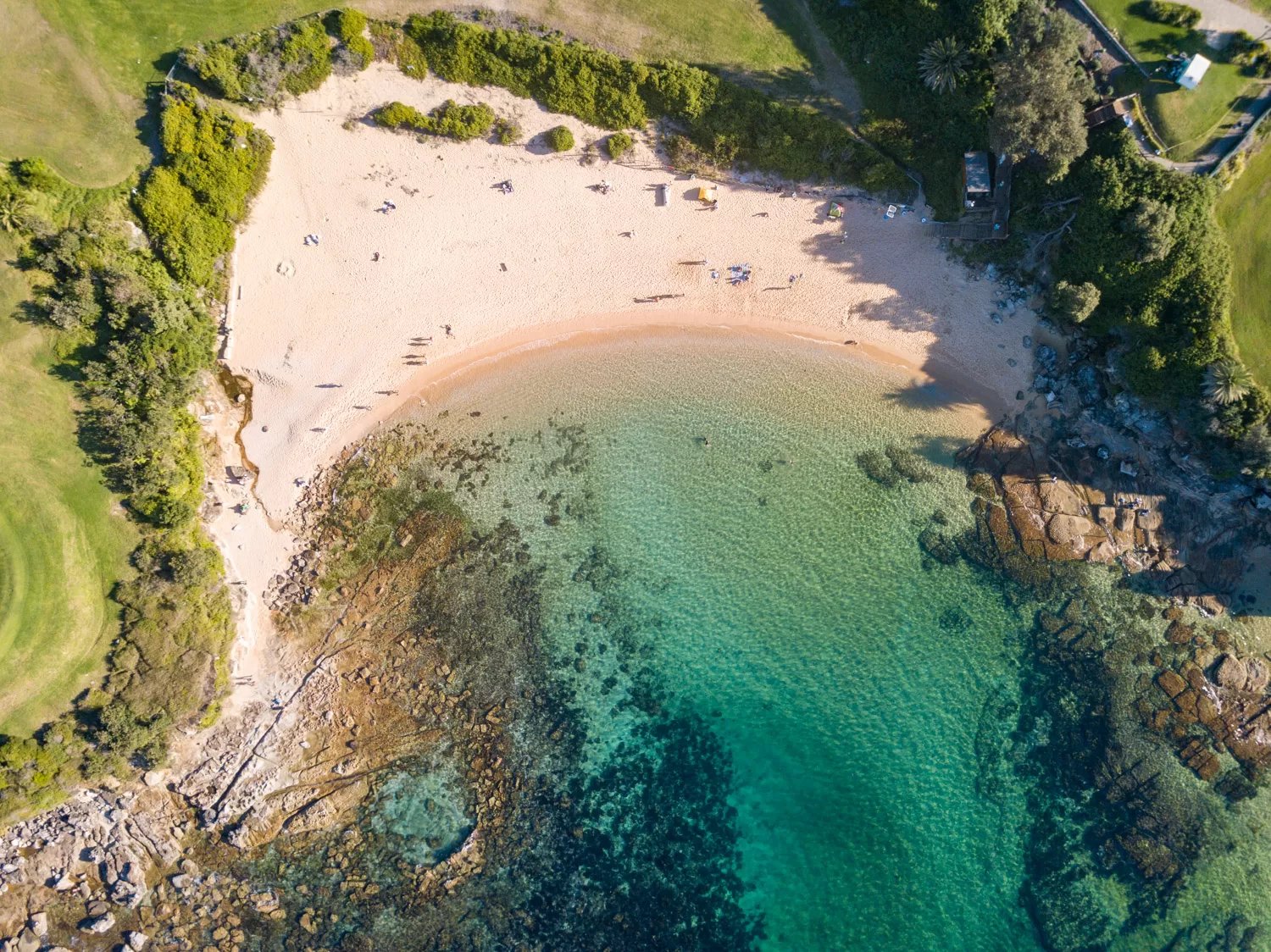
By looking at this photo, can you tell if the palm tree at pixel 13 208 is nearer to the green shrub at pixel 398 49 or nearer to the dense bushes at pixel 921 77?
the green shrub at pixel 398 49

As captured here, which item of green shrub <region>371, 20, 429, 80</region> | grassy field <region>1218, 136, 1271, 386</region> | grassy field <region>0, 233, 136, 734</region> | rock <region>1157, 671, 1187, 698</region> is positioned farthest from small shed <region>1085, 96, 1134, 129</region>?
grassy field <region>0, 233, 136, 734</region>

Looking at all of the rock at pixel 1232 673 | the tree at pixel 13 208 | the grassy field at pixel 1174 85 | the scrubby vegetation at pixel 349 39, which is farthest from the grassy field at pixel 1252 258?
the tree at pixel 13 208

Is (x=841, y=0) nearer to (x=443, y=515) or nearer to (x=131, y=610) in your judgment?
(x=443, y=515)

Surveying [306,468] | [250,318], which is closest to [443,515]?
[306,468]

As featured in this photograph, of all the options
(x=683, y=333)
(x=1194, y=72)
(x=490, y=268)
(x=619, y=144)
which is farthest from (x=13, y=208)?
(x=1194, y=72)

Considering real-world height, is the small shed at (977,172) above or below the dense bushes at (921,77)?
below

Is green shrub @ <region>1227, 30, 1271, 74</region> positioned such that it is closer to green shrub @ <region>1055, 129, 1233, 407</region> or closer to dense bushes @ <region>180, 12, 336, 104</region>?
green shrub @ <region>1055, 129, 1233, 407</region>

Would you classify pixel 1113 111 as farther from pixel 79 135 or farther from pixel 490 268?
pixel 79 135

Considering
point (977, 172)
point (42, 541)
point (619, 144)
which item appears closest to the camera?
point (977, 172)
